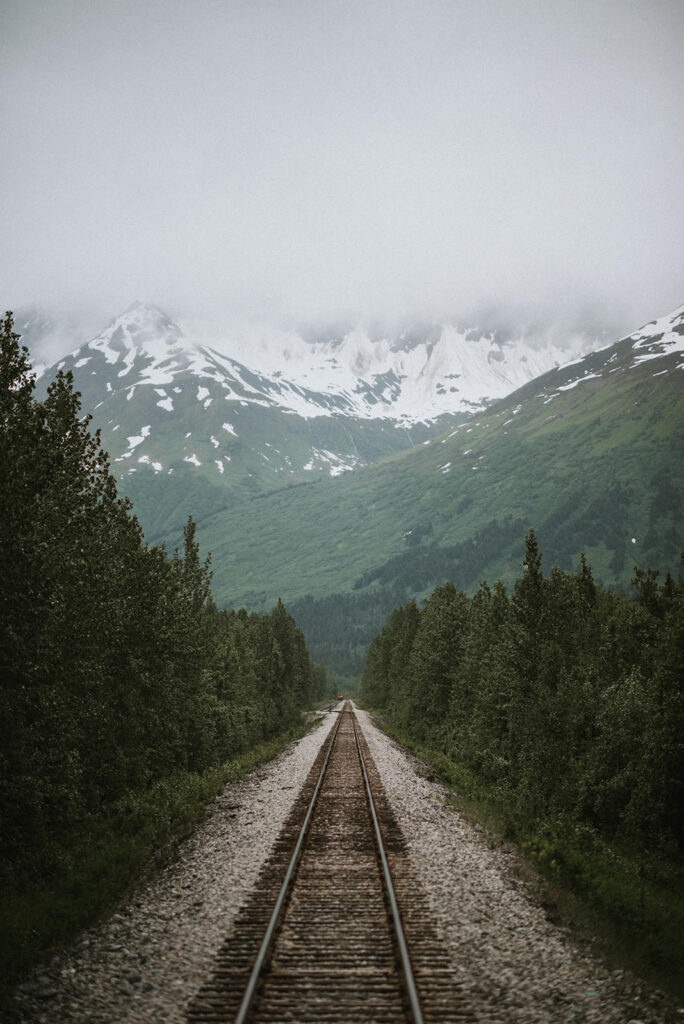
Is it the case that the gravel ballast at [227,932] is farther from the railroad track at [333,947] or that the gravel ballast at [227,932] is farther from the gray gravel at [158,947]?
the railroad track at [333,947]

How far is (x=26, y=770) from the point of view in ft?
45.2

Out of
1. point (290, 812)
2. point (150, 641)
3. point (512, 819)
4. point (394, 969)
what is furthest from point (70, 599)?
point (512, 819)

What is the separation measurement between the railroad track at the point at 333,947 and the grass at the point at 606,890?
2.85 m

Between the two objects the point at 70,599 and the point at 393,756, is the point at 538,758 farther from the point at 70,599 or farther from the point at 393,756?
the point at 70,599

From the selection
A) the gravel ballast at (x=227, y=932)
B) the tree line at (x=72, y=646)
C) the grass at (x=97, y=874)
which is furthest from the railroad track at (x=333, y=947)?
the tree line at (x=72, y=646)

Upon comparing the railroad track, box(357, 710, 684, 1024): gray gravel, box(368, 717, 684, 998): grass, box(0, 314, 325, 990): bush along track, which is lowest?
box(368, 717, 684, 998): grass

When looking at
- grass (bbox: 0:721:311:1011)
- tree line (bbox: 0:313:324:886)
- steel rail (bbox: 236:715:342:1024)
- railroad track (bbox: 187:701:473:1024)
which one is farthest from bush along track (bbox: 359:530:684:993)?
tree line (bbox: 0:313:324:886)

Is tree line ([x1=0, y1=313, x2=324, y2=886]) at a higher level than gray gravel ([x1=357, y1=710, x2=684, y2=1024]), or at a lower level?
higher

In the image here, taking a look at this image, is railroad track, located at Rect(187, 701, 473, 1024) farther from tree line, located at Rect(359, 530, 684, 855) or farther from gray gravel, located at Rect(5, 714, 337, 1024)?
tree line, located at Rect(359, 530, 684, 855)

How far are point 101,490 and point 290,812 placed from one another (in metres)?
12.3

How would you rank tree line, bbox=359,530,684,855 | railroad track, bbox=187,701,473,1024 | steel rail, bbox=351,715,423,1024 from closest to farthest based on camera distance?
steel rail, bbox=351,715,423,1024
railroad track, bbox=187,701,473,1024
tree line, bbox=359,530,684,855

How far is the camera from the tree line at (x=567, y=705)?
58.6 ft

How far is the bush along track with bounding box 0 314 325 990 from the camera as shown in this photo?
13281 mm

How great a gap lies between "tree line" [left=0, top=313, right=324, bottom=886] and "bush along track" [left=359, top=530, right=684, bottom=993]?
466 inches
